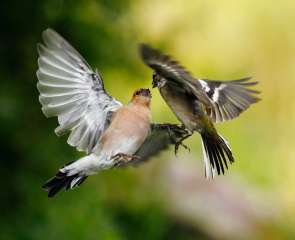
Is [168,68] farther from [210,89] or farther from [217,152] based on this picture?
[210,89]

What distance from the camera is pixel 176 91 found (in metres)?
3.93

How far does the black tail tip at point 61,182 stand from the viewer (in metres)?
4.05

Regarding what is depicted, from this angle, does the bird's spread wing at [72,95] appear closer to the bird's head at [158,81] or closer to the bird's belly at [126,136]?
the bird's belly at [126,136]

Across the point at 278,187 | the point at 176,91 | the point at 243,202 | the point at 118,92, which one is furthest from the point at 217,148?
the point at 278,187

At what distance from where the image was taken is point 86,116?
416 centimetres

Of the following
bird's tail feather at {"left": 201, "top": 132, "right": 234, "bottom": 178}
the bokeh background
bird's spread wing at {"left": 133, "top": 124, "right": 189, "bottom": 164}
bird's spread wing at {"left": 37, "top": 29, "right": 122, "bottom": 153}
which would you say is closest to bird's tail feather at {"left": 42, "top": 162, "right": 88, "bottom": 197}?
bird's spread wing at {"left": 37, "top": 29, "right": 122, "bottom": 153}

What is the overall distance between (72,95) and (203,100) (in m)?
0.52

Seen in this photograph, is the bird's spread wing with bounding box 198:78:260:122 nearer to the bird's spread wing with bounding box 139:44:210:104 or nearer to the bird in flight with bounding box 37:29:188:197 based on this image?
the bird in flight with bounding box 37:29:188:197

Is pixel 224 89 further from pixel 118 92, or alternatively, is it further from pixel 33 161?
pixel 118 92

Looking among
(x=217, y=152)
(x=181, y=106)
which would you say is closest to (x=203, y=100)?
(x=181, y=106)

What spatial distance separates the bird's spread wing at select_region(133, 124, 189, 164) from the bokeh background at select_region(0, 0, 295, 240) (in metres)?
3.19

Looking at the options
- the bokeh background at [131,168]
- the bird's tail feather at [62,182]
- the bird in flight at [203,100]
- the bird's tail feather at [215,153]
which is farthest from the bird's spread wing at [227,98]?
the bokeh background at [131,168]

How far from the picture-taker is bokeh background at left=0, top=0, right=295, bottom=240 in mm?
7891

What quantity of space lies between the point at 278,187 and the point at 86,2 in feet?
12.7
